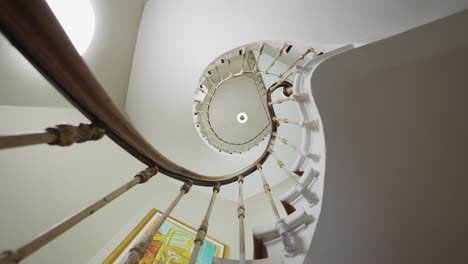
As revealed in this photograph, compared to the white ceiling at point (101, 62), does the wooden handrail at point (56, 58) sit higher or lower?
lower

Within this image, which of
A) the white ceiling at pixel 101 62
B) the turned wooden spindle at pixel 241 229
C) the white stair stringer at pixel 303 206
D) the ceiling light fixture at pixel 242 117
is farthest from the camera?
the ceiling light fixture at pixel 242 117

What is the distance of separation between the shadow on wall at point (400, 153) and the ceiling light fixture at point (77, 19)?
7.35 feet

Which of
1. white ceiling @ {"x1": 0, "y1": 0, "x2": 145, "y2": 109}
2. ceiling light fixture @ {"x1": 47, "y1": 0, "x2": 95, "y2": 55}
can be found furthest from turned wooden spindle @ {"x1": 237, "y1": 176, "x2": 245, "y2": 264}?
ceiling light fixture @ {"x1": 47, "y1": 0, "x2": 95, "y2": 55}

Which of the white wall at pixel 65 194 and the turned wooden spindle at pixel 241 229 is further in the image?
the white wall at pixel 65 194

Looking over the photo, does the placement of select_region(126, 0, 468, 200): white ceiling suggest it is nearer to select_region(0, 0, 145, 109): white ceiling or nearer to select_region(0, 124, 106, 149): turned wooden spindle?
select_region(0, 0, 145, 109): white ceiling

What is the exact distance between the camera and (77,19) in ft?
6.97

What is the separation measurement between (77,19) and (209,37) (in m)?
1.42

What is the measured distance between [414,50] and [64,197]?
2743 millimetres

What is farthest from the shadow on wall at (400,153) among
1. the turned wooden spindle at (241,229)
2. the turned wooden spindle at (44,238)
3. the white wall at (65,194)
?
the white wall at (65,194)

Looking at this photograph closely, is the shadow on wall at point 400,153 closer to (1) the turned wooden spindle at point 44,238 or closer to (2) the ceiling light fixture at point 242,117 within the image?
(1) the turned wooden spindle at point 44,238

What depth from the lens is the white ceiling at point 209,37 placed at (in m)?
1.92

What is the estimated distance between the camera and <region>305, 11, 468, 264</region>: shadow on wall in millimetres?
1137

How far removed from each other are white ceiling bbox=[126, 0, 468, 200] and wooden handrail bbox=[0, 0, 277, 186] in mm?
2083

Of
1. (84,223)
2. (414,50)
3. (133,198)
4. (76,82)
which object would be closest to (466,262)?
(414,50)
